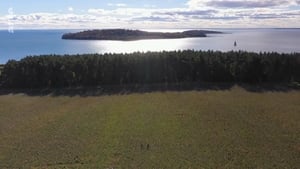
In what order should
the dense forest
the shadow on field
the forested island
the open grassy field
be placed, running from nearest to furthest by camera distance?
the open grassy field → the shadow on field → the dense forest → the forested island

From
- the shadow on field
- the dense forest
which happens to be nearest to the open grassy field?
the shadow on field

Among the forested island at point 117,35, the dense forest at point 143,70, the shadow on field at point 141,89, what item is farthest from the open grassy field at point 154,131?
the forested island at point 117,35

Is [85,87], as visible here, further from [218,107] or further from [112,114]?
[218,107]

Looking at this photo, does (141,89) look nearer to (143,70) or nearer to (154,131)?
(143,70)

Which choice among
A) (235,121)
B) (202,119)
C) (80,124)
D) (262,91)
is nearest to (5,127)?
(80,124)

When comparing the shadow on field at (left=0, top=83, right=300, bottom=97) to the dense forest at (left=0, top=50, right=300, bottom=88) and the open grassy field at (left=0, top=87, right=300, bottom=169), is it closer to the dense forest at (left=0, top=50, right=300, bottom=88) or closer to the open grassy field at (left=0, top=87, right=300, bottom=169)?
the dense forest at (left=0, top=50, right=300, bottom=88)

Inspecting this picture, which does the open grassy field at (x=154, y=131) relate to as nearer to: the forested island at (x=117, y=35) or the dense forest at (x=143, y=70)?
the dense forest at (x=143, y=70)
